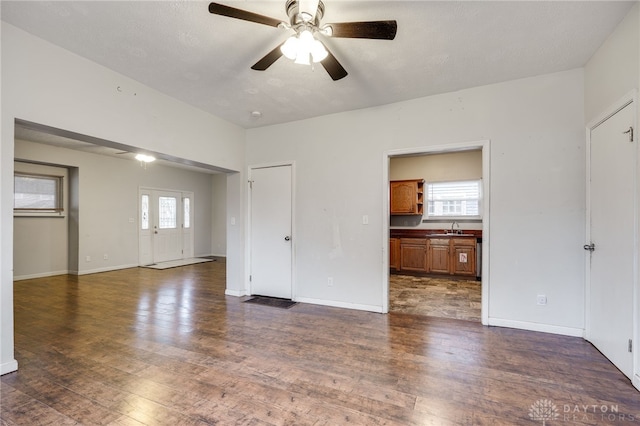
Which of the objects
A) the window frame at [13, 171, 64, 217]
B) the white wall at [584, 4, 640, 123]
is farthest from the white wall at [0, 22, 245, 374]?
the window frame at [13, 171, 64, 217]

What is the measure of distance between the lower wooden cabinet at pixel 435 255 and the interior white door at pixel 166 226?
20.4ft

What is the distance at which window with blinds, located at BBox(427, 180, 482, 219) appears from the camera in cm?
640

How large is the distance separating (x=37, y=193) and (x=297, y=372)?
7.04 meters

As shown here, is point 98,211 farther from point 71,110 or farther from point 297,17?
point 297,17

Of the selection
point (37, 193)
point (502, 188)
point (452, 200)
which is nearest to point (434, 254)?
point (452, 200)

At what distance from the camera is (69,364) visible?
250cm

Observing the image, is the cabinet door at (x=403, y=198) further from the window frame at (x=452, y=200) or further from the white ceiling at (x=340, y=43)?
the white ceiling at (x=340, y=43)

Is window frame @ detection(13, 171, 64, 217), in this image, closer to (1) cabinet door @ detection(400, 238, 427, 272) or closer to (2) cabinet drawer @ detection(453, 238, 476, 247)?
(1) cabinet door @ detection(400, 238, 427, 272)

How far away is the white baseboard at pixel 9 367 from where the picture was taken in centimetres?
229

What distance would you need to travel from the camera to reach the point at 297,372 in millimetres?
2367

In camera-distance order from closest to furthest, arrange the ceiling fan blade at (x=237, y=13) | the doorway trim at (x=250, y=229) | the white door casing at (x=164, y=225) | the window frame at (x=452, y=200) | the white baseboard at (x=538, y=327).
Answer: the ceiling fan blade at (x=237, y=13), the white baseboard at (x=538, y=327), the doorway trim at (x=250, y=229), the window frame at (x=452, y=200), the white door casing at (x=164, y=225)

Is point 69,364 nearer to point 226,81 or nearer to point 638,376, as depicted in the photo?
point 226,81

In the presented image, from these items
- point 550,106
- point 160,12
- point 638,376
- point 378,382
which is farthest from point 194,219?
point 638,376

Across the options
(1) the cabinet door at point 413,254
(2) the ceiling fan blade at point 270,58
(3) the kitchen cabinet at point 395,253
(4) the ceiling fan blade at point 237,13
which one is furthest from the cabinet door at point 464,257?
(4) the ceiling fan blade at point 237,13
